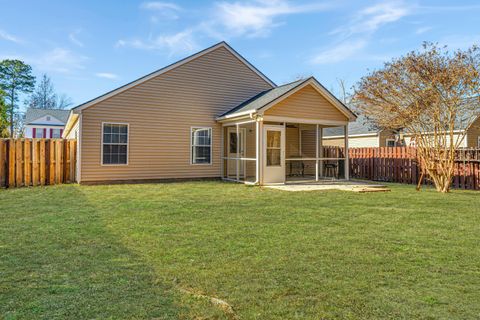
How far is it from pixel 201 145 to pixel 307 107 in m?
4.68

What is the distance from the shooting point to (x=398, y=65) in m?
11.3

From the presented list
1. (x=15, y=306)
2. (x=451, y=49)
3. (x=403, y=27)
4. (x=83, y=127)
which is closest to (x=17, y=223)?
(x=15, y=306)

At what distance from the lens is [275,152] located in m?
12.1

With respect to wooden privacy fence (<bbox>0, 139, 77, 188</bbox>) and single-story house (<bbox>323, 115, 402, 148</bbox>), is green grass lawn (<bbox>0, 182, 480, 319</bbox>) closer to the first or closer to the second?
wooden privacy fence (<bbox>0, 139, 77, 188</bbox>)

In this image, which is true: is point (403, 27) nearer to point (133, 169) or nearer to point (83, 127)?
point (133, 169)

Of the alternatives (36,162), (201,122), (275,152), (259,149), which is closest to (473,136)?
(275,152)

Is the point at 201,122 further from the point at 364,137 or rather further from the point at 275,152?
the point at 364,137

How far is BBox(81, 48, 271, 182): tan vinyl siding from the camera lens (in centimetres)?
1202

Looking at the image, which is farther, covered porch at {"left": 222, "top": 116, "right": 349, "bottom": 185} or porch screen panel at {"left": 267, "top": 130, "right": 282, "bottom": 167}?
porch screen panel at {"left": 267, "top": 130, "right": 282, "bottom": 167}

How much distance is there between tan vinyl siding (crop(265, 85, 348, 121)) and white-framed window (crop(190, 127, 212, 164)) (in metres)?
3.47

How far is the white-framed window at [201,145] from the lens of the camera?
1365 cm

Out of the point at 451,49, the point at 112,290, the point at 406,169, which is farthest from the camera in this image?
the point at 406,169

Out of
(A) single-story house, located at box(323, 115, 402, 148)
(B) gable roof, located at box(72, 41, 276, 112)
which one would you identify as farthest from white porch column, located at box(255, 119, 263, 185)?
(A) single-story house, located at box(323, 115, 402, 148)

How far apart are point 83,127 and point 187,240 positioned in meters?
8.87
